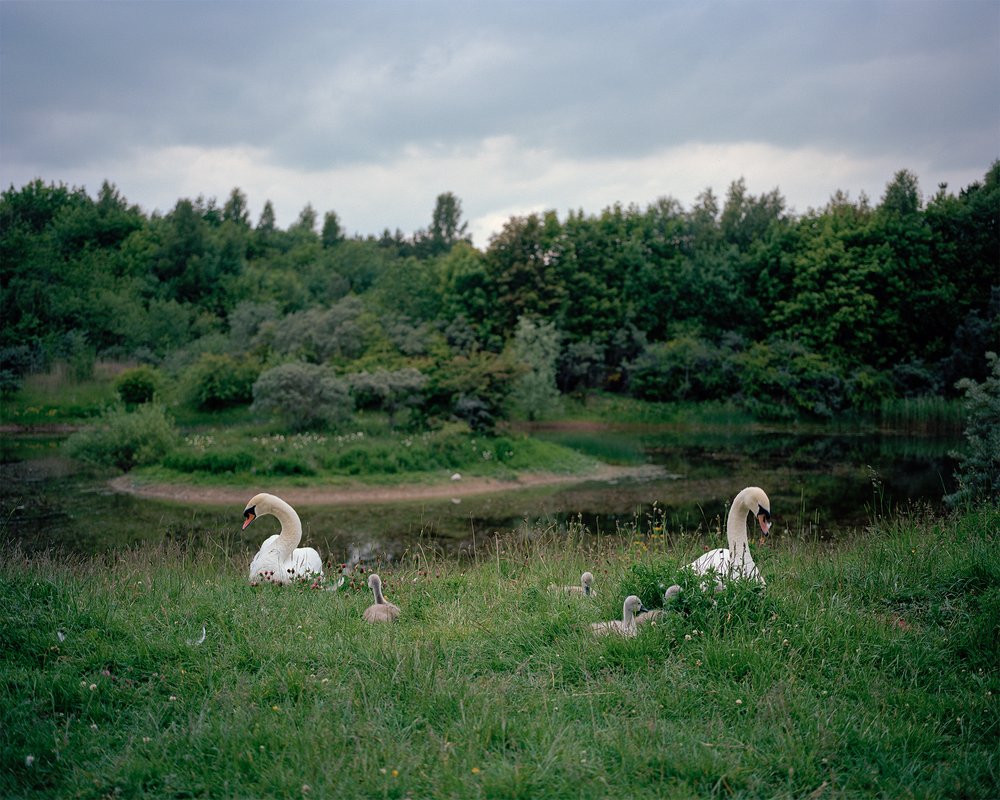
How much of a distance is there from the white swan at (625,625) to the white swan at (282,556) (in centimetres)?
295

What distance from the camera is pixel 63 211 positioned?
50.6m

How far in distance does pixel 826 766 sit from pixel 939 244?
46898 millimetres

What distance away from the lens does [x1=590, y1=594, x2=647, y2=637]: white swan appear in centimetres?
467

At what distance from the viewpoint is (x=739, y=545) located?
611cm

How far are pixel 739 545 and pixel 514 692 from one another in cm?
278

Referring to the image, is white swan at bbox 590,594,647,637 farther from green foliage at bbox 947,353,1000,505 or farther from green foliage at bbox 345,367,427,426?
green foliage at bbox 345,367,427,426

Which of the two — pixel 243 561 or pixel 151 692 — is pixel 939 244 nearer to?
pixel 243 561

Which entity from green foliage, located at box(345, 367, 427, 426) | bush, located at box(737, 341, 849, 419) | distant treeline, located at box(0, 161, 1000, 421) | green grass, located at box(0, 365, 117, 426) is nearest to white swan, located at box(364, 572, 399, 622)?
green foliage, located at box(345, 367, 427, 426)

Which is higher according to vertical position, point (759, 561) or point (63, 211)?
point (63, 211)

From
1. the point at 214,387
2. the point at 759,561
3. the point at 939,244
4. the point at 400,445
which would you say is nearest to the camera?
the point at 759,561

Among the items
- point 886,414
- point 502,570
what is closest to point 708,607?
point 502,570

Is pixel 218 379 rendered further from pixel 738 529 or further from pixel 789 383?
pixel 738 529

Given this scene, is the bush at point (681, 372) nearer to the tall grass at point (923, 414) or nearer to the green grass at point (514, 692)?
the tall grass at point (923, 414)

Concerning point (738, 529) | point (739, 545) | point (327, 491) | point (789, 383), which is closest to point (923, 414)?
point (789, 383)
